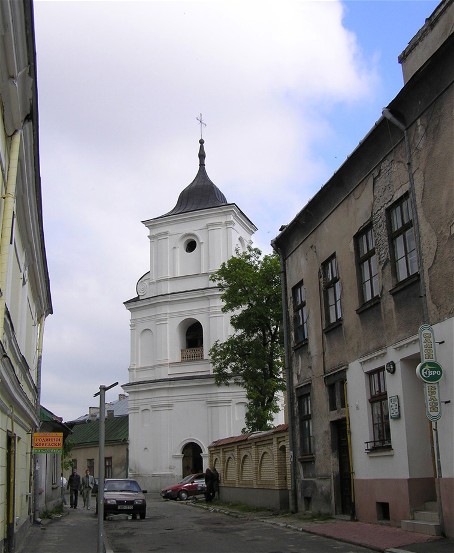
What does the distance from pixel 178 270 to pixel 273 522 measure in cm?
2919

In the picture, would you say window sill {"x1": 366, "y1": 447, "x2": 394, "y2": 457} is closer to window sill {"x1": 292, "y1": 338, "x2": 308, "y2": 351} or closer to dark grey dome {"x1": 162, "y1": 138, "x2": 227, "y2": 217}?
window sill {"x1": 292, "y1": 338, "x2": 308, "y2": 351}

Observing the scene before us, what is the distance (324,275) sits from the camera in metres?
18.9

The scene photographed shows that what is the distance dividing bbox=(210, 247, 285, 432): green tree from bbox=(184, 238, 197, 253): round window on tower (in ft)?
54.7

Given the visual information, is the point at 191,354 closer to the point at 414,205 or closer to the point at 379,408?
the point at 379,408

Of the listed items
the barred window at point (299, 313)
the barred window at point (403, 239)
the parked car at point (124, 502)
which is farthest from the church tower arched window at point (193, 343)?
the barred window at point (403, 239)

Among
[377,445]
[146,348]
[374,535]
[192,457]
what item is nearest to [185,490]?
[192,457]

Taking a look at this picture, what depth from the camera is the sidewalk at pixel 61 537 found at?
49.1 ft

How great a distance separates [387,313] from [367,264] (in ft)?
5.76

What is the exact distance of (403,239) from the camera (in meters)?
14.6

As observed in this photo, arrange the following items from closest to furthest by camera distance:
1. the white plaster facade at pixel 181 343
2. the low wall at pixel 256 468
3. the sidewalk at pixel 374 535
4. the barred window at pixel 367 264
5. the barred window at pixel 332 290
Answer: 1. the sidewalk at pixel 374 535
2. the barred window at pixel 367 264
3. the barred window at pixel 332 290
4. the low wall at pixel 256 468
5. the white plaster facade at pixel 181 343

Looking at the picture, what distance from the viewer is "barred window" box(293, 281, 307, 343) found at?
20.7m

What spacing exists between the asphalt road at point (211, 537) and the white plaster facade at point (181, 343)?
19945 mm

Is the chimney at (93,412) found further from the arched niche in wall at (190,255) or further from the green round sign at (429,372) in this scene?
the green round sign at (429,372)

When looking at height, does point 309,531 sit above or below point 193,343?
below
